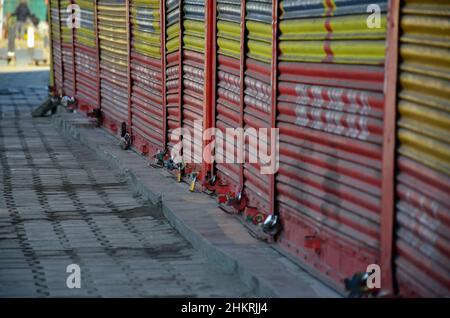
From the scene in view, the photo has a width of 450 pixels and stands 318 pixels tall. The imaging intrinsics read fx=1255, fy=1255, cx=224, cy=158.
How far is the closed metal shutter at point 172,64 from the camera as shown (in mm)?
11508

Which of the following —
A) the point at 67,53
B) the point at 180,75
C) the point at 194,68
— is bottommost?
the point at 67,53

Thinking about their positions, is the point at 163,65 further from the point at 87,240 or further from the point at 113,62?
the point at 87,240

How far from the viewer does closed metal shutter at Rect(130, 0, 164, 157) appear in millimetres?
12516

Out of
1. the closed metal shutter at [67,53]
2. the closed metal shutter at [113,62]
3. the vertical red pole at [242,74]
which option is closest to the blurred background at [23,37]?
the closed metal shutter at [67,53]

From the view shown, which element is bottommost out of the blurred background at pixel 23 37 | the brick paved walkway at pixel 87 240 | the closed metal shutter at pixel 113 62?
the blurred background at pixel 23 37

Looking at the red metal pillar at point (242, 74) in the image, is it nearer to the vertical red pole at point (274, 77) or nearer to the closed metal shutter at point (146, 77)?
the vertical red pole at point (274, 77)

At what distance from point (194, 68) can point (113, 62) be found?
15.1 feet

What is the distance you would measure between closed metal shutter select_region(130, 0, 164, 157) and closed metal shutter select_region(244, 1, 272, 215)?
345 centimetres

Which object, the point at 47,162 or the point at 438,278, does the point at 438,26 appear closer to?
the point at 438,278

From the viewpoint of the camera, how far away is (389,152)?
6.14m

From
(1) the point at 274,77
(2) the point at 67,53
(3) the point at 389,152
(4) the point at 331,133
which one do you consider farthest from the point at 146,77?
(3) the point at 389,152

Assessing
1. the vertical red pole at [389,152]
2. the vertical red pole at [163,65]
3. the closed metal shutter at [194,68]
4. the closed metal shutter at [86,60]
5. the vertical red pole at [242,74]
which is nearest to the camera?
the vertical red pole at [389,152]

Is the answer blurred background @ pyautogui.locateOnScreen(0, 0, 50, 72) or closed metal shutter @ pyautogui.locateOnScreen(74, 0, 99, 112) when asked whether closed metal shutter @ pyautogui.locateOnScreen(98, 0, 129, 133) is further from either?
blurred background @ pyautogui.locateOnScreen(0, 0, 50, 72)

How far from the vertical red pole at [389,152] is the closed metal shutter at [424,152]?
0.03m
